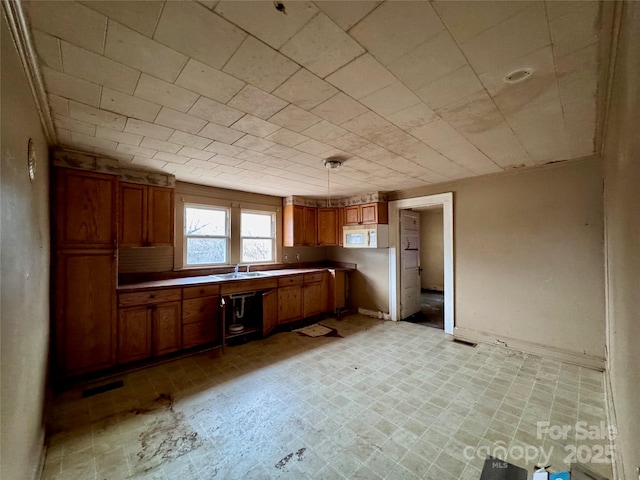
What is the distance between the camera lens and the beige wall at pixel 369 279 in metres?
5.11

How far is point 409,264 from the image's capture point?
17.2ft

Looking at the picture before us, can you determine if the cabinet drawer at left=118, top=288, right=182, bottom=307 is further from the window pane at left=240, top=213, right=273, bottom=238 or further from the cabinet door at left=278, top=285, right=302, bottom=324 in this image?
the window pane at left=240, top=213, right=273, bottom=238

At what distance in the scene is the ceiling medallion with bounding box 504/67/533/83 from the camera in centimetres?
148

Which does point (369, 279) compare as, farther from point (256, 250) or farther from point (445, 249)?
point (256, 250)

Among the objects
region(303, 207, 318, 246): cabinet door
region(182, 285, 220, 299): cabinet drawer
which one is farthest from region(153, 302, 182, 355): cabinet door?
region(303, 207, 318, 246): cabinet door

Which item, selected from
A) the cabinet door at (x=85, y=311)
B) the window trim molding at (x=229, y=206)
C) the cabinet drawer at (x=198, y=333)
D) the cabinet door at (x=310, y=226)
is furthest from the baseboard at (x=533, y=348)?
the cabinet door at (x=85, y=311)

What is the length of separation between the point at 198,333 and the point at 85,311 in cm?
126

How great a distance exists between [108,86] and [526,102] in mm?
2822

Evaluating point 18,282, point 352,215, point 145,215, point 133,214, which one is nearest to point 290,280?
point 352,215

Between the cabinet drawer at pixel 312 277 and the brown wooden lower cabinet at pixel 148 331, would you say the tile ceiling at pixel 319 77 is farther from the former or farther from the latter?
the cabinet drawer at pixel 312 277

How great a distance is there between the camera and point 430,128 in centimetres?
221

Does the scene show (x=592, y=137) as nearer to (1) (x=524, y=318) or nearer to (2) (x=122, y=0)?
(1) (x=524, y=318)

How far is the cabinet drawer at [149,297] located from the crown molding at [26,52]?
188cm

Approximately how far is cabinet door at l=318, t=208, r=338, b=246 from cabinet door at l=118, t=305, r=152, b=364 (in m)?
3.37
